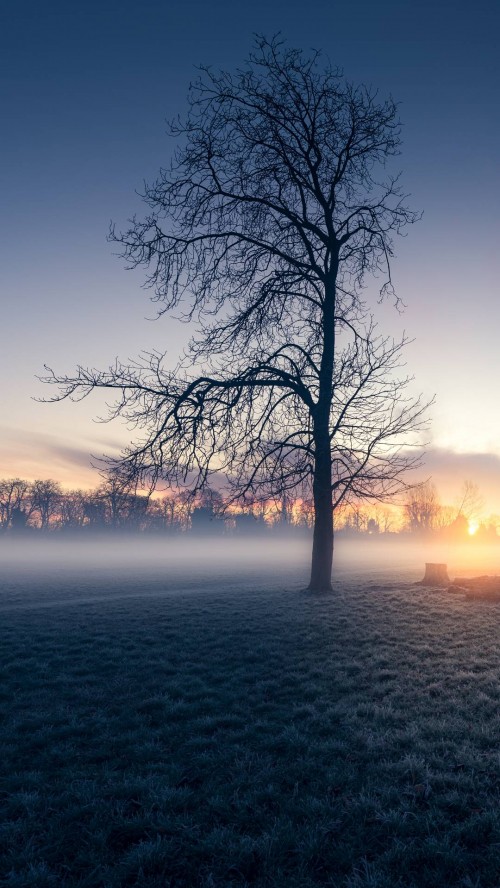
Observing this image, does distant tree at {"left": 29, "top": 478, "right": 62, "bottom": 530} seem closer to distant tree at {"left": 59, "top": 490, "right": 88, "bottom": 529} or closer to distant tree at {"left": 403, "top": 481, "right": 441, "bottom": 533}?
distant tree at {"left": 59, "top": 490, "right": 88, "bottom": 529}

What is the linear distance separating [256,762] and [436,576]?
15276mm

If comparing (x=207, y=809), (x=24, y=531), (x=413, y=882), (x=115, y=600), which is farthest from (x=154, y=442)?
(x=24, y=531)

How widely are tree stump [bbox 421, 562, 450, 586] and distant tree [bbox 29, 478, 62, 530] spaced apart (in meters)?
100

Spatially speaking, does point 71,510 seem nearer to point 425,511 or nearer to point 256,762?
point 425,511

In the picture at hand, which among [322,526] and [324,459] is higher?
[324,459]

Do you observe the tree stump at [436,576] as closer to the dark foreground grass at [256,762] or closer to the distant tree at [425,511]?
the dark foreground grass at [256,762]

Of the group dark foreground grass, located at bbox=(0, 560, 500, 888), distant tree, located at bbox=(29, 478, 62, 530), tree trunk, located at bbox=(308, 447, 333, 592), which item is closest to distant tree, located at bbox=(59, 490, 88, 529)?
distant tree, located at bbox=(29, 478, 62, 530)

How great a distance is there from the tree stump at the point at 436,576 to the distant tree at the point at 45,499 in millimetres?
100486

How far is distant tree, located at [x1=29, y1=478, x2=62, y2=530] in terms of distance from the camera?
10300 centimetres

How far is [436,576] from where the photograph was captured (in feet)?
59.2

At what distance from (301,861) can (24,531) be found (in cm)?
10873

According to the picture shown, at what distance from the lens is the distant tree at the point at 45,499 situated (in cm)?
10300

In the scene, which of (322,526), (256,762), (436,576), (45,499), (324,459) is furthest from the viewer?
(45,499)

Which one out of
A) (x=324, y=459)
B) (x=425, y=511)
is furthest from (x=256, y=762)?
(x=425, y=511)
